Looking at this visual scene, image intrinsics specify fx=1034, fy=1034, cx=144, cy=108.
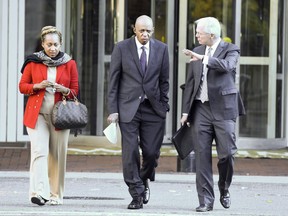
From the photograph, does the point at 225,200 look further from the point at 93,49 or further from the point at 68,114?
the point at 93,49

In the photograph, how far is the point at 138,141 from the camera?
10164 mm

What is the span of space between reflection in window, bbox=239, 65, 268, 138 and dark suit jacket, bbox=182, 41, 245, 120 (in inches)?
277

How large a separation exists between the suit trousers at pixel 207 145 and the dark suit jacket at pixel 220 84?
75mm

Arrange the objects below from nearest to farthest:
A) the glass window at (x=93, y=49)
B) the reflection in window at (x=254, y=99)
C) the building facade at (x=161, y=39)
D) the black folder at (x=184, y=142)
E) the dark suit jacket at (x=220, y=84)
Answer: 1. the dark suit jacket at (x=220, y=84)
2. the black folder at (x=184, y=142)
3. the building facade at (x=161, y=39)
4. the glass window at (x=93, y=49)
5. the reflection in window at (x=254, y=99)

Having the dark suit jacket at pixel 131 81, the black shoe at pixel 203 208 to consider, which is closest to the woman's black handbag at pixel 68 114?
the dark suit jacket at pixel 131 81

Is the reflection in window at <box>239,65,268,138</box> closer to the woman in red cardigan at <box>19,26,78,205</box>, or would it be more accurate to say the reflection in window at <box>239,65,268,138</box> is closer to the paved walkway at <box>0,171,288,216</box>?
the paved walkway at <box>0,171,288,216</box>

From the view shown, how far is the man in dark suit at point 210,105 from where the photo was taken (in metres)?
9.83

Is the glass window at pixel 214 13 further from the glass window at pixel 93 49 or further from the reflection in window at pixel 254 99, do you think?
the glass window at pixel 93 49

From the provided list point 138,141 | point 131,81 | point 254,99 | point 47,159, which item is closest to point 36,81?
point 47,159

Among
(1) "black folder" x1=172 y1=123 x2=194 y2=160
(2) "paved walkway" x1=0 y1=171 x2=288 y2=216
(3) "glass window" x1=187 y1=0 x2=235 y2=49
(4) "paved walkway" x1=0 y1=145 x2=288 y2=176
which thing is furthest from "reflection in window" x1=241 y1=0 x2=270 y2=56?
(1) "black folder" x1=172 y1=123 x2=194 y2=160

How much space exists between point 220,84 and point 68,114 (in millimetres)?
1524

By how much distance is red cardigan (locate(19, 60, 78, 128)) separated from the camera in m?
10.2

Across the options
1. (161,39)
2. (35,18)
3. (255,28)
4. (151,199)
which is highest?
(35,18)

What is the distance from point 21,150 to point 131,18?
2.77 metres
